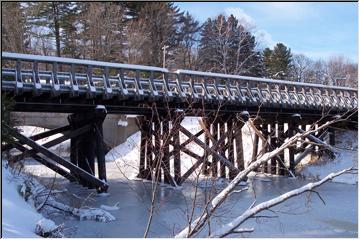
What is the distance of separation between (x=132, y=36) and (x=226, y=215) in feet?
78.5

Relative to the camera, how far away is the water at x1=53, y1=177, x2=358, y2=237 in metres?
9.45

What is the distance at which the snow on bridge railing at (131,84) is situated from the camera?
1374 cm

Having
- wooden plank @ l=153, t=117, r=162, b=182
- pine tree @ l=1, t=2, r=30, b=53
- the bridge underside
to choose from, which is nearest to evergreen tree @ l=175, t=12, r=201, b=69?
pine tree @ l=1, t=2, r=30, b=53

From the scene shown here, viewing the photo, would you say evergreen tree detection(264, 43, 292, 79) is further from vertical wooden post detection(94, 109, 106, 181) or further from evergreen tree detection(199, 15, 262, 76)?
vertical wooden post detection(94, 109, 106, 181)

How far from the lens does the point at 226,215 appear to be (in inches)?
430

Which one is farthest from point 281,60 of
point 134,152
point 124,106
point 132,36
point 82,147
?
point 82,147

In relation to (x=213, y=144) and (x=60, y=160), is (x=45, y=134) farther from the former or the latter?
(x=213, y=144)

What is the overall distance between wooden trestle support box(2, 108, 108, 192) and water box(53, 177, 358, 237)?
49 centimetres

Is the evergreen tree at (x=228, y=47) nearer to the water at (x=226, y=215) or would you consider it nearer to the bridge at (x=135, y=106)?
Result: the bridge at (x=135, y=106)

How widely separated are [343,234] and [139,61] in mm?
26073

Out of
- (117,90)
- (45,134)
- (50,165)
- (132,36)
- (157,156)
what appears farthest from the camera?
(132,36)

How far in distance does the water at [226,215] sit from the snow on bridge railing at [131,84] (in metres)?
3.29

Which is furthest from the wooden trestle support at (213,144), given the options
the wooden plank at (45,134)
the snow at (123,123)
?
the snow at (123,123)

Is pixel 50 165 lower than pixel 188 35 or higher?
lower
